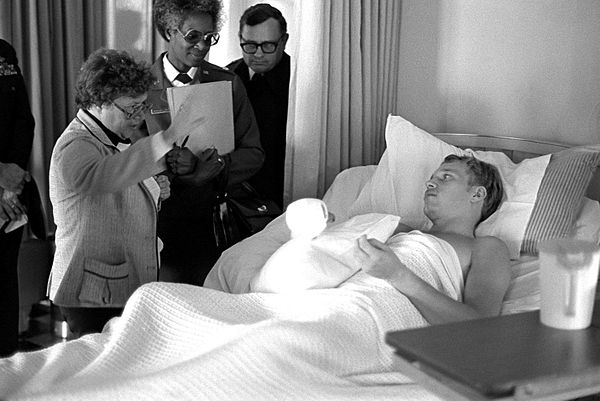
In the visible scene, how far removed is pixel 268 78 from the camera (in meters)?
3.19

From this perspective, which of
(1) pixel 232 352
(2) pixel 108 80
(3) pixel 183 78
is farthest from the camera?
(3) pixel 183 78

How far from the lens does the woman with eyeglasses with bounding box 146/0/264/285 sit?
8.72 feet

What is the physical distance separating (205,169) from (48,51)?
1.30 meters

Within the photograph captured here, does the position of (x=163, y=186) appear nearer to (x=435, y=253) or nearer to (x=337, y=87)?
(x=435, y=253)

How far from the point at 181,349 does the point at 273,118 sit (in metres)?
1.65

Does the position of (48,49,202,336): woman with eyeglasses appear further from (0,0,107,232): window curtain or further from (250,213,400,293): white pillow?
(0,0,107,232): window curtain

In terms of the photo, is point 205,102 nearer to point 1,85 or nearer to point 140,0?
point 1,85

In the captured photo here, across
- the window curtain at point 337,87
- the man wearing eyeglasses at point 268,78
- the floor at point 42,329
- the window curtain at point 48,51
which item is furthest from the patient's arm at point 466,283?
the window curtain at point 48,51

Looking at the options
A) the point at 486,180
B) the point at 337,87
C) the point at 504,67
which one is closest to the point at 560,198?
the point at 486,180

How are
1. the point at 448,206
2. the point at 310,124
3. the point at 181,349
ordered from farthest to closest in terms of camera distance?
the point at 310,124 → the point at 448,206 → the point at 181,349

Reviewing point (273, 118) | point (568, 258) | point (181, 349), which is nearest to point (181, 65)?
point (273, 118)

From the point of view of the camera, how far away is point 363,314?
1892mm

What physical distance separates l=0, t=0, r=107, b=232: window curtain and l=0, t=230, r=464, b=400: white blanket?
5.67ft

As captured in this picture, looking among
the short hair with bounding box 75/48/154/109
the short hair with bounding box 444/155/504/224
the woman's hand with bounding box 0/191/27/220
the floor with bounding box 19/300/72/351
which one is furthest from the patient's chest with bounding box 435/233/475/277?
the floor with bounding box 19/300/72/351
